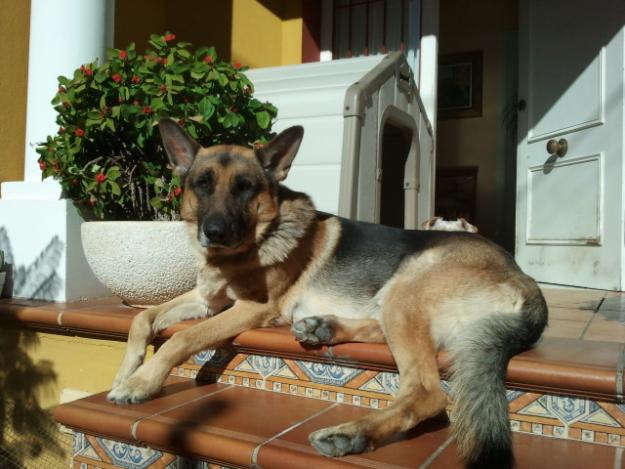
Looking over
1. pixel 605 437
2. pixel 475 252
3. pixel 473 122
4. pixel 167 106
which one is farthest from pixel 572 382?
pixel 473 122

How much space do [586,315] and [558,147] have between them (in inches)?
90.4

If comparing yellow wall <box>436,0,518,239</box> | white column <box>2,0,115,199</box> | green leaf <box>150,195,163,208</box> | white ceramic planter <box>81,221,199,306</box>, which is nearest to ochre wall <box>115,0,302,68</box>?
white column <box>2,0,115,199</box>

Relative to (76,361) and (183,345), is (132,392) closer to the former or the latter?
(183,345)

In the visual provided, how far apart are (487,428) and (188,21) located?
5.34 metres

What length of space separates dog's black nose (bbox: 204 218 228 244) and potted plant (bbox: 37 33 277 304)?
54cm

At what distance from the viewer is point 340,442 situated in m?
1.54

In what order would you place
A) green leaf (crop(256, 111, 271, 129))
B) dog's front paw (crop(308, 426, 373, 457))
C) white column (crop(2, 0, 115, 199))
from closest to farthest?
dog's front paw (crop(308, 426, 373, 457)) → green leaf (crop(256, 111, 271, 129)) → white column (crop(2, 0, 115, 199))

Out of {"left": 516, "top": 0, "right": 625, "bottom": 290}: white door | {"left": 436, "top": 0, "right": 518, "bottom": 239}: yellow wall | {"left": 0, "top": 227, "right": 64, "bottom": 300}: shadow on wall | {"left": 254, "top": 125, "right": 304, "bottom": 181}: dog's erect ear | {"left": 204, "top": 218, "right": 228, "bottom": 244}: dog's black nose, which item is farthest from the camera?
{"left": 436, "top": 0, "right": 518, "bottom": 239}: yellow wall

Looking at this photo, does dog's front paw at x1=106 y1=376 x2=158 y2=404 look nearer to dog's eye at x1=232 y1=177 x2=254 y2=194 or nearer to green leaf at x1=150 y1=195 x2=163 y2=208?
dog's eye at x1=232 y1=177 x2=254 y2=194

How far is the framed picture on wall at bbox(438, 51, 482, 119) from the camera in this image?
26.5 feet

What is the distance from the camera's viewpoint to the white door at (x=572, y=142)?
4211mm

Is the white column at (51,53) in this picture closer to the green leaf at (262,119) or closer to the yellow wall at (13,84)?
the yellow wall at (13,84)

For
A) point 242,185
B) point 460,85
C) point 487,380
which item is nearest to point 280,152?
point 242,185

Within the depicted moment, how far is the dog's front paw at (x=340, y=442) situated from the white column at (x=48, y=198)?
6.77ft
